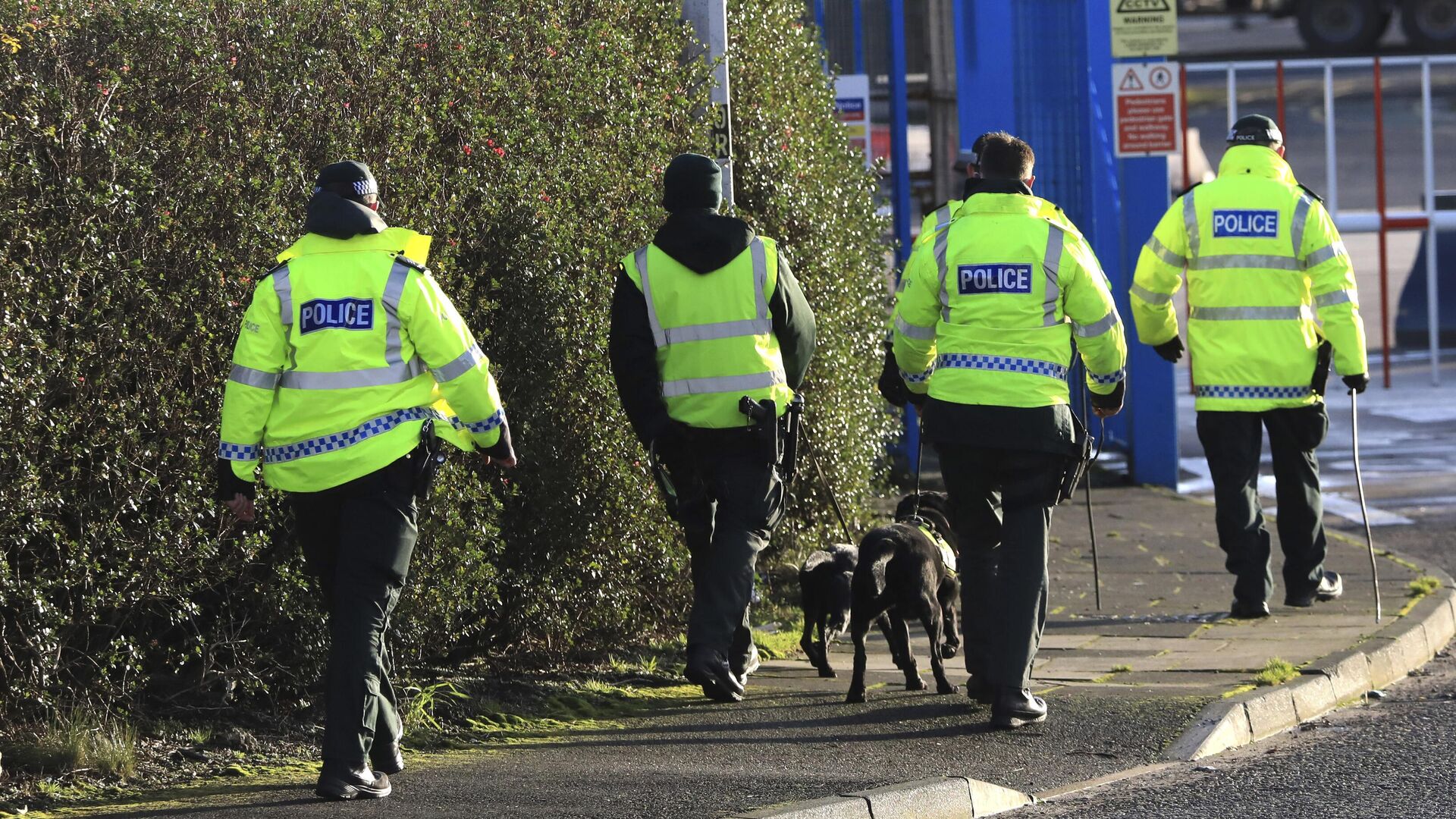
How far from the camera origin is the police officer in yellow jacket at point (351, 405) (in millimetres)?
5387

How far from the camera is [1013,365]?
6508 millimetres

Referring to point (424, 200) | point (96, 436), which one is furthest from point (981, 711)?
point (96, 436)

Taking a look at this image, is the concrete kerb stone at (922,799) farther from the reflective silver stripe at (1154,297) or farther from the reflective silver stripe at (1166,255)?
the reflective silver stripe at (1166,255)

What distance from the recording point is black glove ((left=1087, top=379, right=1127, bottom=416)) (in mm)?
6723

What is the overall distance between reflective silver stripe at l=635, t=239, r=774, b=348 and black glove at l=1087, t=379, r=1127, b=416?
3.99ft

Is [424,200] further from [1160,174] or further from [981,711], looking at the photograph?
[1160,174]

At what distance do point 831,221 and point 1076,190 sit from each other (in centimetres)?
478

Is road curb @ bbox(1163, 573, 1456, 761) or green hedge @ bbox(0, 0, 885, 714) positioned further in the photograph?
road curb @ bbox(1163, 573, 1456, 761)

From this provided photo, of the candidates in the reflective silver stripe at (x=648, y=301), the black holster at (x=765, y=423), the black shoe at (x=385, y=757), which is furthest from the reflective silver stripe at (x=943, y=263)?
the black shoe at (x=385, y=757)

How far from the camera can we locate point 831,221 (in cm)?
941

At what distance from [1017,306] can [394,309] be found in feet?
7.24

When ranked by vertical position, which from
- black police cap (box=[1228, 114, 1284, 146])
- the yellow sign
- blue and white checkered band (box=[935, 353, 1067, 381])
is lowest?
blue and white checkered band (box=[935, 353, 1067, 381])

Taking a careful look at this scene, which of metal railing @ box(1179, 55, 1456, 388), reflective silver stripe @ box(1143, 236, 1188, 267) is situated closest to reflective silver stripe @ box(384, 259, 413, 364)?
reflective silver stripe @ box(1143, 236, 1188, 267)

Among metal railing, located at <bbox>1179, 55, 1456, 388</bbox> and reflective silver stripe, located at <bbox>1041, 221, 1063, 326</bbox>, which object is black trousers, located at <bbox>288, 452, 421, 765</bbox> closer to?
reflective silver stripe, located at <bbox>1041, 221, 1063, 326</bbox>
